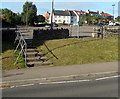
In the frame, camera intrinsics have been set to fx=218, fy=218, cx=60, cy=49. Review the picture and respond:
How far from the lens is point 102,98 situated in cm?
782

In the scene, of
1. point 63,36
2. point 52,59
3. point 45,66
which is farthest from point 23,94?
point 63,36

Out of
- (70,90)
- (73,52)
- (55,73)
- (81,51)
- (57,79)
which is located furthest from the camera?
(81,51)

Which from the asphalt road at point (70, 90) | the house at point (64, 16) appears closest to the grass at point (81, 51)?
the asphalt road at point (70, 90)

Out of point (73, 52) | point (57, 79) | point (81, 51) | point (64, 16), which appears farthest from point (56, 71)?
point (64, 16)

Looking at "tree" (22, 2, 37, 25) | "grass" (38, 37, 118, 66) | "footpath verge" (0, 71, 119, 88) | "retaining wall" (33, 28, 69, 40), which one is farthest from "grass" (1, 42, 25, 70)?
"tree" (22, 2, 37, 25)

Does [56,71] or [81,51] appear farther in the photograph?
[81,51]

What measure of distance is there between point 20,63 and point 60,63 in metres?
2.55

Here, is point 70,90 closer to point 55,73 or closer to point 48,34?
point 55,73

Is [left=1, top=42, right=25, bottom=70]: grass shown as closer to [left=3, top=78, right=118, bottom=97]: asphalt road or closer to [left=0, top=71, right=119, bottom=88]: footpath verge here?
[left=0, top=71, right=119, bottom=88]: footpath verge

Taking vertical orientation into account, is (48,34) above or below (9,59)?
above

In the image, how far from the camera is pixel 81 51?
1656 centimetres

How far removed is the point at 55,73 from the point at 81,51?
17.6 ft

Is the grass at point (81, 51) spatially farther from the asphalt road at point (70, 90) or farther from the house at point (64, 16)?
the house at point (64, 16)

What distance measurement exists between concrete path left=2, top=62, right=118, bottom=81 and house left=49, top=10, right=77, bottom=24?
355 ft
